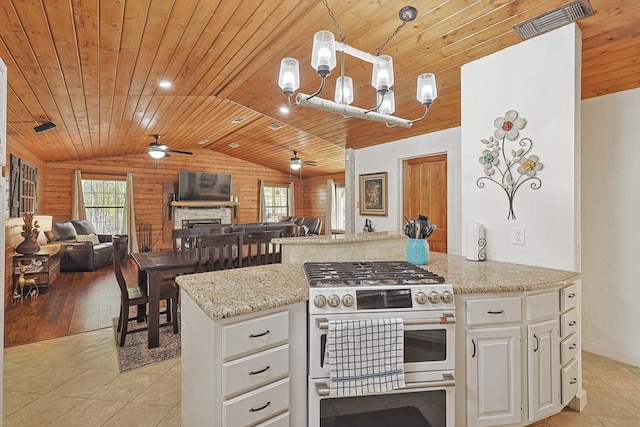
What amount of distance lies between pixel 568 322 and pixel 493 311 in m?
0.61

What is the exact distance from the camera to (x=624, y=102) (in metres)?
2.65

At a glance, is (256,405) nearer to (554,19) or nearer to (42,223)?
(554,19)

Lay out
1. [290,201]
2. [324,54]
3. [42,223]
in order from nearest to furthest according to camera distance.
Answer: [324,54] → [42,223] → [290,201]

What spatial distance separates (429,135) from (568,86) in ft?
7.61

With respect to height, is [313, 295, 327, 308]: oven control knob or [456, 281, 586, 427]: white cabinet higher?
[313, 295, 327, 308]: oven control knob

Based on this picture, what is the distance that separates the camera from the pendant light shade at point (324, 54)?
175 cm

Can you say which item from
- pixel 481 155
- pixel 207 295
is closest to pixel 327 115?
pixel 481 155

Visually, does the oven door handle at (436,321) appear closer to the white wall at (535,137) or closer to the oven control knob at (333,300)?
the oven control knob at (333,300)

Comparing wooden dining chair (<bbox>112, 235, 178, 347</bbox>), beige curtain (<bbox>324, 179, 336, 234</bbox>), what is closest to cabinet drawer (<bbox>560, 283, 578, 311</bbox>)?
wooden dining chair (<bbox>112, 235, 178, 347</bbox>)

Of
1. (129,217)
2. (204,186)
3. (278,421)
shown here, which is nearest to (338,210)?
(204,186)

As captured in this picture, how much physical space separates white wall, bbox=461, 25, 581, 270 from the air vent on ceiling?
0.18 feet

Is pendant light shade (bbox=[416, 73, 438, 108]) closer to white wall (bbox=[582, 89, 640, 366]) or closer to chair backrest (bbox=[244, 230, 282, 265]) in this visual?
white wall (bbox=[582, 89, 640, 366])

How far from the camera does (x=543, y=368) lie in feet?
6.12

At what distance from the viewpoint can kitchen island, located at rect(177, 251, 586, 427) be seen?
4.66ft
